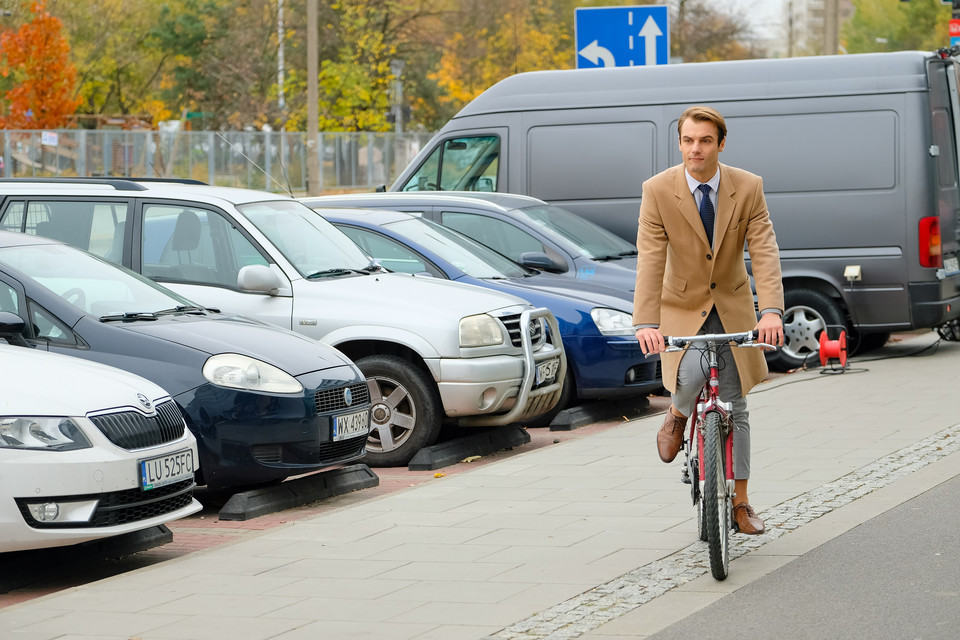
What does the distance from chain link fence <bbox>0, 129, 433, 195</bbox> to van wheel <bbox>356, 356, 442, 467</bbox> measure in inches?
1175

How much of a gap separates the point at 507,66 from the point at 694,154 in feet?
160

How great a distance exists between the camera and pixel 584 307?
10.5 metres

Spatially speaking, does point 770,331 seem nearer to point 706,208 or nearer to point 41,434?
point 706,208

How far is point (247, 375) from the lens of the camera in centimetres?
734

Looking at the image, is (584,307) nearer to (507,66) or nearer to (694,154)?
(694,154)

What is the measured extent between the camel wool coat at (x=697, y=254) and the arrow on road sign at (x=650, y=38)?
10.8 m

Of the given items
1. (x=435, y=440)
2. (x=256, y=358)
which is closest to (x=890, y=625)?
(x=256, y=358)

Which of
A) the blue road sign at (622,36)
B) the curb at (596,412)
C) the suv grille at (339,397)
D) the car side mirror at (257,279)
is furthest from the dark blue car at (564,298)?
the blue road sign at (622,36)

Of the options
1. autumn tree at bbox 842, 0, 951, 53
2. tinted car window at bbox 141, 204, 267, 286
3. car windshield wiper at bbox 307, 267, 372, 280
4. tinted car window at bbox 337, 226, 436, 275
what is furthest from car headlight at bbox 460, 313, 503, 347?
autumn tree at bbox 842, 0, 951, 53

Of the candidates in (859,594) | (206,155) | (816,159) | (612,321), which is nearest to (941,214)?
(816,159)

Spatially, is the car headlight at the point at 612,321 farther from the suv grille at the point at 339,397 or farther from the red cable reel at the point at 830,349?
the suv grille at the point at 339,397

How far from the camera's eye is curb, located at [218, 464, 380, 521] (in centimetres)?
743

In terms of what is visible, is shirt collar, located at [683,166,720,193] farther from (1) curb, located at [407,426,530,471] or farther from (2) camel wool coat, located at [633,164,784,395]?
(1) curb, located at [407,426,530,471]

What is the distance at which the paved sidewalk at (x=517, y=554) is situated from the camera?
5.18 meters
